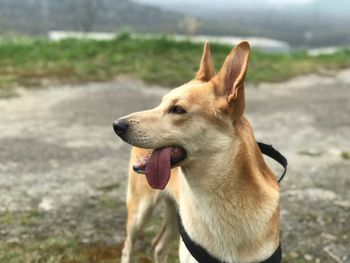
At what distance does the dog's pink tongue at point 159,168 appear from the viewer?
2867 millimetres

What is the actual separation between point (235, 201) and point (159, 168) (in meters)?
0.47

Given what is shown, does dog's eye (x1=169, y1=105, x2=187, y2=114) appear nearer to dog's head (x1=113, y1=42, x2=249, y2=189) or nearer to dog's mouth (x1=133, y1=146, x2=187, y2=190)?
dog's head (x1=113, y1=42, x2=249, y2=189)

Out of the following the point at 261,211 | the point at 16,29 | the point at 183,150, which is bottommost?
the point at 16,29

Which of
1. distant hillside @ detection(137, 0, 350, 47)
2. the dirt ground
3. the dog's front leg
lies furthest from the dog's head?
distant hillside @ detection(137, 0, 350, 47)

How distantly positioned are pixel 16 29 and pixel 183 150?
12855 millimetres

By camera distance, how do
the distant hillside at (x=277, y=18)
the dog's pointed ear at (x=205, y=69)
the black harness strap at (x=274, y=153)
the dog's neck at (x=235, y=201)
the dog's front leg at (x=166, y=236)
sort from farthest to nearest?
the distant hillside at (x=277, y=18) → the dog's front leg at (x=166, y=236) → the black harness strap at (x=274, y=153) → the dog's pointed ear at (x=205, y=69) → the dog's neck at (x=235, y=201)

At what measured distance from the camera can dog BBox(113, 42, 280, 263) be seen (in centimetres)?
290

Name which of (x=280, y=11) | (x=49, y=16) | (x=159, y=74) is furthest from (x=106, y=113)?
(x=280, y=11)

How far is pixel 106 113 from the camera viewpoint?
336 inches

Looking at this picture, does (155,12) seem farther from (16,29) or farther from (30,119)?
(30,119)

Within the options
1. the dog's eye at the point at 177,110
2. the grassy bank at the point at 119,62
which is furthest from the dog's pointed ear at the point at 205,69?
the grassy bank at the point at 119,62

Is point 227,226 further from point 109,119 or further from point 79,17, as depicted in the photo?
point 79,17

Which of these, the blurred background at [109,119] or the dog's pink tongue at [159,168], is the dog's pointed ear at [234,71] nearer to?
the dog's pink tongue at [159,168]

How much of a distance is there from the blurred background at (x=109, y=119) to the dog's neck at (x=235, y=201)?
5.17ft
